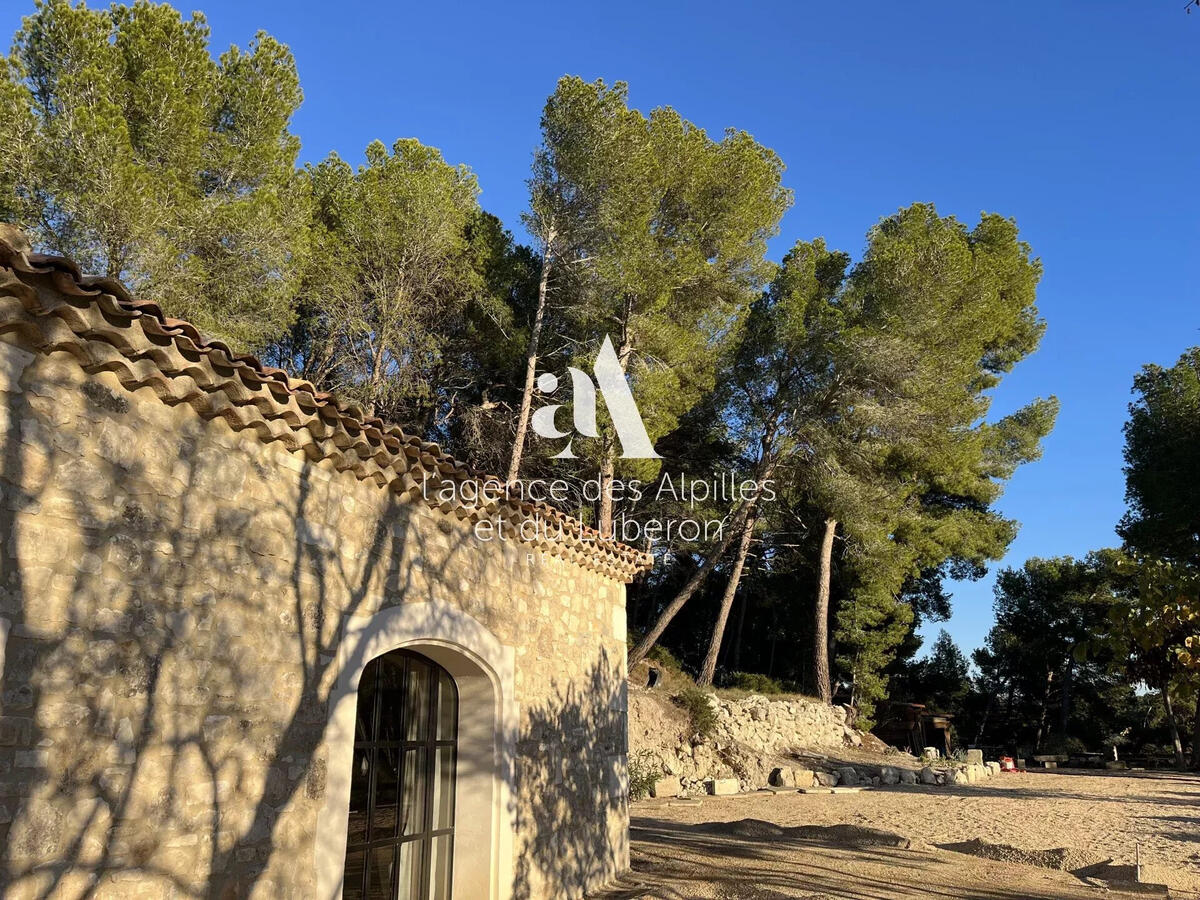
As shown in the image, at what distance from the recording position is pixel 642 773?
43.7 feet

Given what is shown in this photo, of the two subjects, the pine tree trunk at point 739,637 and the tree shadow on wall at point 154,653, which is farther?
the pine tree trunk at point 739,637

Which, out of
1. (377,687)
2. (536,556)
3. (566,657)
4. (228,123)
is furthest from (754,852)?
(228,123)

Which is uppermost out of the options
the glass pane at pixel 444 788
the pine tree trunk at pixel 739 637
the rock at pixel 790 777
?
the pine tree trunk at pixel 739 637

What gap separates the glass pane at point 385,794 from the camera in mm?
4426

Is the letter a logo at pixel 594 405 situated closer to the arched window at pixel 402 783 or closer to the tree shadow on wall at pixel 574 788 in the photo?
the tree shadow on wall at pixel 574 788

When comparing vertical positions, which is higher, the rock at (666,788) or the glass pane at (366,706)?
the glass pane at (366,706)

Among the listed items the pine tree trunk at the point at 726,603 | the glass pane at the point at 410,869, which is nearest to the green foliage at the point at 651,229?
the pine tree trunk at the point at 726,603

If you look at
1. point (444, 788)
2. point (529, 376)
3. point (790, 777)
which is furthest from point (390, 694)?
point (790, 777)

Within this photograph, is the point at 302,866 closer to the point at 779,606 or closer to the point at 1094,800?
the point at 1094,800

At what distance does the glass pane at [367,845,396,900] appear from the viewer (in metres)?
4.35

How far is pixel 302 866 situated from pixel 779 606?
72.5ft

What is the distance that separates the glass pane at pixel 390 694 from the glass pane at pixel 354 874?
1.96 feet

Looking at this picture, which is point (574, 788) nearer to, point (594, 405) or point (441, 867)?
point (441, 867)

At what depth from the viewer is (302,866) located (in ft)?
11.6
